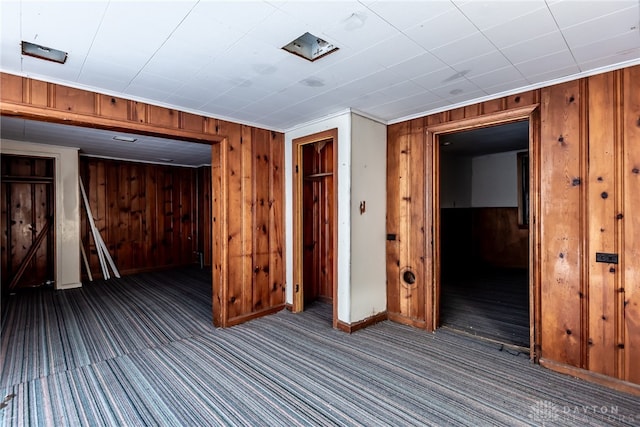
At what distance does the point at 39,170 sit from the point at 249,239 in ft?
14.9

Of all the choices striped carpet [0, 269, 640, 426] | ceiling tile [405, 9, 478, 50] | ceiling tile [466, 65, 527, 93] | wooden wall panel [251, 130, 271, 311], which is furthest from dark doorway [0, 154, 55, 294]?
ceiling tile [466, 65, 527, 93]

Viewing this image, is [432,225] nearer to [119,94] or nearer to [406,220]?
[406,220]

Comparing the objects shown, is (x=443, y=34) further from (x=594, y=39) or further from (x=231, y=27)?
(x=231, y=27)

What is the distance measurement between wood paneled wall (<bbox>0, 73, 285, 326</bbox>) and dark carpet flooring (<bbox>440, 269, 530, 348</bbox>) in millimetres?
2302

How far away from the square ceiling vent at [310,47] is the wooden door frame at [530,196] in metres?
1.73

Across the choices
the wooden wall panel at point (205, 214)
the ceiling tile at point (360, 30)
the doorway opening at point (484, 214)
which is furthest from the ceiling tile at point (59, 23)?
the wooden wall panel at point (205, 214)

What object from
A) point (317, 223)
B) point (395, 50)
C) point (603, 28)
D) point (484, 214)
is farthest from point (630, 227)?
point (484, 214)

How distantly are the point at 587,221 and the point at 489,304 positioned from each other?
2.19m

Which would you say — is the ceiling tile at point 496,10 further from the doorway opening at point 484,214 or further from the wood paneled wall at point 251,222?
the doorway opening at point 484,214

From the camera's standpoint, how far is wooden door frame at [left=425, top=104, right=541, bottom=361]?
262 centimetres

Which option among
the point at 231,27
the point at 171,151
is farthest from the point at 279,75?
the point at 171,151

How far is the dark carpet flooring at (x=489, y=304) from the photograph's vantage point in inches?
129

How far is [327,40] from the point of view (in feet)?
6.16

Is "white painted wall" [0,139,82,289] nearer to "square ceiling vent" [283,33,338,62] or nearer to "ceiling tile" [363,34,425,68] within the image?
"square ceiling vent" [283,33,338,62]
